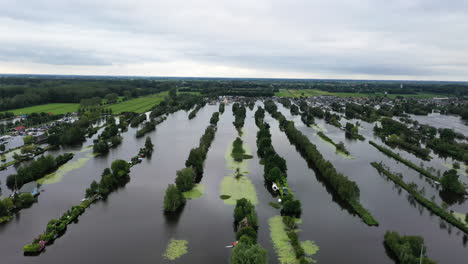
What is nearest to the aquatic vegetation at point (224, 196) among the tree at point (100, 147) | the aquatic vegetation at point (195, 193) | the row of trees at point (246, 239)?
the aquatic vegetation at point (195, 193)

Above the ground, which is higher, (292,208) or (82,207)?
(292,208)

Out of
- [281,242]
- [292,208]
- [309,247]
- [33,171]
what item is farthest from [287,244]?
[33,171]

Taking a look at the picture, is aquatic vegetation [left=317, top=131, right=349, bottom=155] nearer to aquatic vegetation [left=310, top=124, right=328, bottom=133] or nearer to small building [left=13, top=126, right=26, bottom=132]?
aquatic vegetation [left=310, top=124, right=328, bottom=133]

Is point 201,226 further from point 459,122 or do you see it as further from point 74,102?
point 74,102

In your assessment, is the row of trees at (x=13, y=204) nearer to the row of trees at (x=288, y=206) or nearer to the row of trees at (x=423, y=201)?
the row of trees at (x=288, y=206)

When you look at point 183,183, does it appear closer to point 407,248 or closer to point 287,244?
point 287,244

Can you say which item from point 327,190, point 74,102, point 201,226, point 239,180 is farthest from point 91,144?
point 74,102

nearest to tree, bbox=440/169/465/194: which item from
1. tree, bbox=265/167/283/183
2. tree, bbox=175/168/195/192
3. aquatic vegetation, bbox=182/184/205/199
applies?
tree, bbox=265/167/283/183
